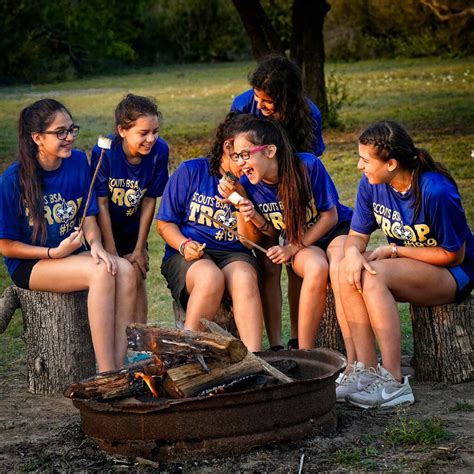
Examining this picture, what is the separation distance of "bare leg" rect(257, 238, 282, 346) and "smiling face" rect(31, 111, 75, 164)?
1082mm

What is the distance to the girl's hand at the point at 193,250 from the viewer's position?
5.23m

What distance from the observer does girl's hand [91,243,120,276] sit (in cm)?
518

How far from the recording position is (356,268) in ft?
16.3

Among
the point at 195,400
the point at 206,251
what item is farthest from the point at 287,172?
the point at 195,400

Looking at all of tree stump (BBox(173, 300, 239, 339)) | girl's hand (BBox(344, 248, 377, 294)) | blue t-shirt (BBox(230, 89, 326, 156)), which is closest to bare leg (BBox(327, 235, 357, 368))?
girl's hand (BBox(344, 248, 377, 294))

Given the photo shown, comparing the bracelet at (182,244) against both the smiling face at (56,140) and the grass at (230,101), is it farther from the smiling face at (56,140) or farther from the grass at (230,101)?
the grass at (230,101)

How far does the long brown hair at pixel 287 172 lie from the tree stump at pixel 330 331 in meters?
0.50

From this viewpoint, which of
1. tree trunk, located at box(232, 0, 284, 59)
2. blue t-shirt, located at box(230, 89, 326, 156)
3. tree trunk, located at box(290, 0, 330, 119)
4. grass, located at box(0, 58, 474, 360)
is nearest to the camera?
blue t-shirt, located at box(230, 89, 326, 156)

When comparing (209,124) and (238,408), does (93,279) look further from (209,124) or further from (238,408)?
(209,124)

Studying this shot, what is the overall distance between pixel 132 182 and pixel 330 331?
1.28 meters

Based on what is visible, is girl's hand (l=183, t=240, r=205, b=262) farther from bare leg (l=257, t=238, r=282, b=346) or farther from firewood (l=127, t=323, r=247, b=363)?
firewood (l=127, t=323, r=247, b=363)

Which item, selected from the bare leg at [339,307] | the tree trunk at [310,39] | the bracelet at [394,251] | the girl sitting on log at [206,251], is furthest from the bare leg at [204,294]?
the tree trunk at [310,39]

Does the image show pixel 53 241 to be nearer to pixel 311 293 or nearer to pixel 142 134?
pixel 142 134

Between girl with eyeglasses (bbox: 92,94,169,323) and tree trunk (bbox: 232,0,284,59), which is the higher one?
tree trunk (bbox: 232,0,284,59)
